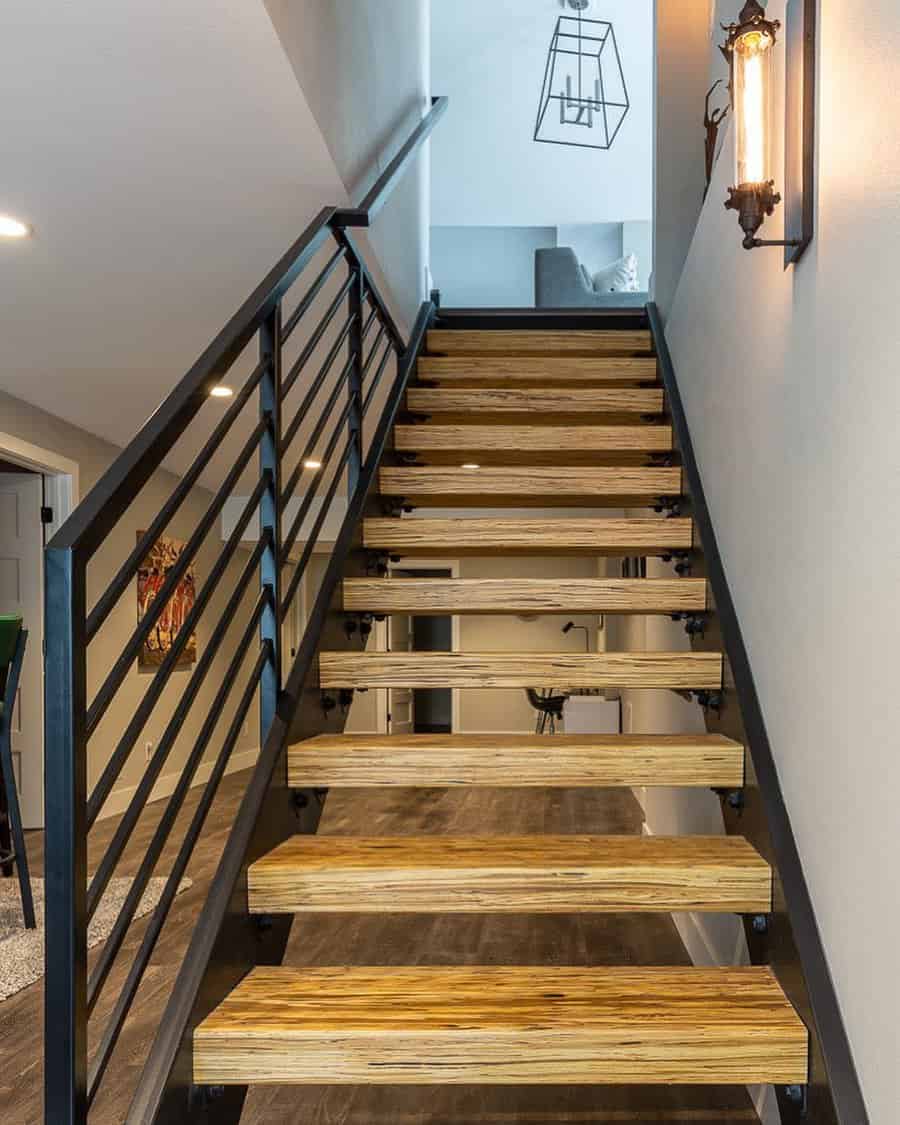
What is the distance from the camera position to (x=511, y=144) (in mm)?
9180

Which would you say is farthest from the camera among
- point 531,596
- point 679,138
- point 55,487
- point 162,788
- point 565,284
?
point 565,284

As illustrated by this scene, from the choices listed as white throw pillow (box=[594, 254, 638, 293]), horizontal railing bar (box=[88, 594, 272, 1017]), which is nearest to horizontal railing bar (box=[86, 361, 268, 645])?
horizontal railing bar (box=[88, 594, 272, 1017])

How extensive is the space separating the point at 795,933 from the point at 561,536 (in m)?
1.55

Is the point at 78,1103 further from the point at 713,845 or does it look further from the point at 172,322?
the point at 172,322

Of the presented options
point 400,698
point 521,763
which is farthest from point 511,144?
point 521,763

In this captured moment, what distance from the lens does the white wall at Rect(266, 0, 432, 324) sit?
2650 mm

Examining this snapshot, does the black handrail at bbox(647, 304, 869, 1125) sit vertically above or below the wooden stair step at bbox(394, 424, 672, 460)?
below

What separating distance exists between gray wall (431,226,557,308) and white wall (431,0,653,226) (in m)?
0.14

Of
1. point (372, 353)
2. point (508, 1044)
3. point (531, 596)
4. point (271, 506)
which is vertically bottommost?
point (508, 1044)

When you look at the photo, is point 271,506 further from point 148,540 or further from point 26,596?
point 26,596

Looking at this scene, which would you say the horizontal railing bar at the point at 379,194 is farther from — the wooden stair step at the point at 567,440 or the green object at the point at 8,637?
the green object at the point at 8,637

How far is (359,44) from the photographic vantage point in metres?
3.44

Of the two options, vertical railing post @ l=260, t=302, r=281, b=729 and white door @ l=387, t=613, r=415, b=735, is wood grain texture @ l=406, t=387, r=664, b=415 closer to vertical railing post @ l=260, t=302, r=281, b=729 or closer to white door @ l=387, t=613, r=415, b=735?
vertical railing post @ l=260, t=302, r=281, b=729

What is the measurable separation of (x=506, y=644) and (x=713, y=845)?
947 centimetres
